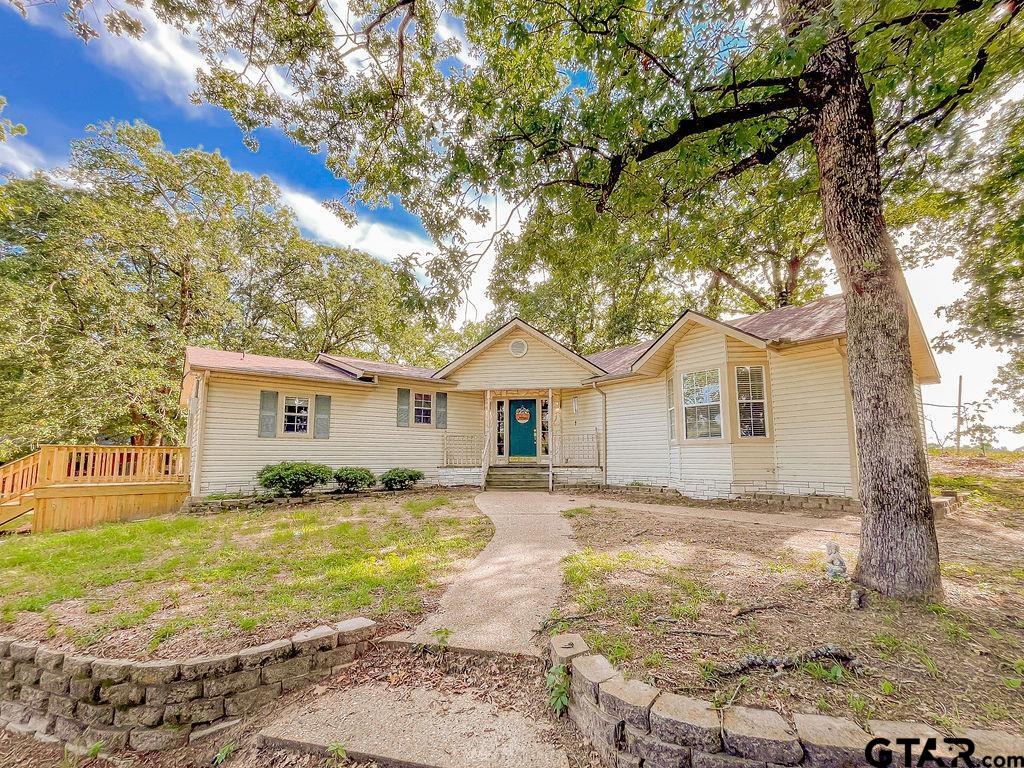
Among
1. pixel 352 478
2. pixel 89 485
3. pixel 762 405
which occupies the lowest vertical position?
pixel 352 478

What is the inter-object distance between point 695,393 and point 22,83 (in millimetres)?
18067

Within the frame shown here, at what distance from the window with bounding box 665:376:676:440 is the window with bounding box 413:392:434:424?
7406 millimetres

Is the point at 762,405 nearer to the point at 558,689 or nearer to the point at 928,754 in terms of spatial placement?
the point at 928,754

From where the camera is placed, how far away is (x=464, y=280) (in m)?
5.59

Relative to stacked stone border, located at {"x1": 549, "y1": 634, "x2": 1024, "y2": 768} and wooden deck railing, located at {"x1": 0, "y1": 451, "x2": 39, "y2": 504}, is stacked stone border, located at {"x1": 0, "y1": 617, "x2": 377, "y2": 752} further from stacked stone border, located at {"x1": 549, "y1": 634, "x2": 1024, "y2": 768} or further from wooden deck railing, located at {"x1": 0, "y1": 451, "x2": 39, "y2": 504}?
wooden deck railing, located at {"x1": 0, "y1": 451, "x2": 39, "y2": 504}

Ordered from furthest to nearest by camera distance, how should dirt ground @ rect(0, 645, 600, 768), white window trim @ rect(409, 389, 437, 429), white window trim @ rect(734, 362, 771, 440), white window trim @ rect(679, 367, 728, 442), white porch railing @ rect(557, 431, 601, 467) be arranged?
white window trim @ rect(409, 389, 437, 429)
white porch railing @ rect(557, 431, 601, 467)
white window trim @ rect(679, 367, 728, 442)
white window trim @ rect(734, 362, 771, 440)
dirt ground @ rect(0, 645, 600, 768)

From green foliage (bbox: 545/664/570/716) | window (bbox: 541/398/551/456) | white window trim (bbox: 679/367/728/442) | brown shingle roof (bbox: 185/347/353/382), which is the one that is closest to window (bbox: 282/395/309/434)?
brown shingle roof (bbox: 185/347/353/382)

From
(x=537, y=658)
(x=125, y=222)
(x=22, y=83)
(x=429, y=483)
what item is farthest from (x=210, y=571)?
(x=125, y=222)

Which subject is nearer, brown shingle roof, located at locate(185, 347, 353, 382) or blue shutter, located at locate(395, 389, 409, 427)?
brown shingle roof, located at locate(185, 347, 353, 382)

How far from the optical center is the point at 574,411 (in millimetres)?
13656

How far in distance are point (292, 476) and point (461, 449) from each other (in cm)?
518

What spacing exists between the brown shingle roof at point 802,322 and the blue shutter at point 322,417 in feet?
36.8

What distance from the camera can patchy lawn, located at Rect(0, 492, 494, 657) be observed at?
3.50m

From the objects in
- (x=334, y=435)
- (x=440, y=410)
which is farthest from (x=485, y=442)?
(x=334, y=435)
